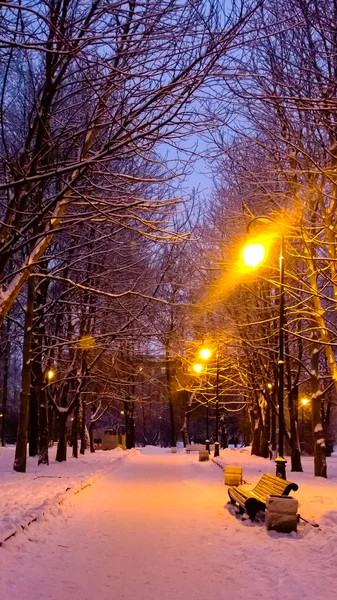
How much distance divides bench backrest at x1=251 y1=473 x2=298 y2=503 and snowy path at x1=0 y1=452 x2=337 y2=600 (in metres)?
0.70

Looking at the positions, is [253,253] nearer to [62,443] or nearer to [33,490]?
[33,490]

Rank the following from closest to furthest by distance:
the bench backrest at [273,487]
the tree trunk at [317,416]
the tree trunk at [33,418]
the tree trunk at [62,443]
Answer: the bench backrest at [273,487]
the tree trunk at [317,416]
the tree trunk at [62,443]
the tree trunk at [33,418]

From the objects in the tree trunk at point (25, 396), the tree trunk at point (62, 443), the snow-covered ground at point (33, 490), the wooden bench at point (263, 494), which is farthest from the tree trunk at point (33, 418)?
the wooden bench at point (263, 494)

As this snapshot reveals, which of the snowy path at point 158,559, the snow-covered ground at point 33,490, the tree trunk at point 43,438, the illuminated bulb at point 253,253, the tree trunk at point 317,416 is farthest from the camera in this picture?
the tree trunk at point 43,438

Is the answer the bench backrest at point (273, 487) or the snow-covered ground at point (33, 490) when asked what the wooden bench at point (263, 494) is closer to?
the bench backrest at point (273, 487)

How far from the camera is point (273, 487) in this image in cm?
1170

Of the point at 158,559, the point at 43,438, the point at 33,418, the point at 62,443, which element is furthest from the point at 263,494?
the point at 33,418

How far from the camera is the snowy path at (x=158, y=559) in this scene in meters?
6.71

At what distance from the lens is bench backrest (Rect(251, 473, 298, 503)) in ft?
35.3

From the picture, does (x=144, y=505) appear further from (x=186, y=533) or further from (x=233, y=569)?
(x=233, y=569)

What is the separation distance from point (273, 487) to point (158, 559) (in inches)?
156

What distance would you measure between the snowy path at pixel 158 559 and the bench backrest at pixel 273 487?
27.7 inches

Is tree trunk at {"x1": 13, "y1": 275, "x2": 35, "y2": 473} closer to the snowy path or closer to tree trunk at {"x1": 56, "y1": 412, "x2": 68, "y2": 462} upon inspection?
tree trunk at {"x1": 56, "y1": 412, "x2": 68, "y2": 462}

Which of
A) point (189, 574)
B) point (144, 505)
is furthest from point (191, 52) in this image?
point (144, 505)
